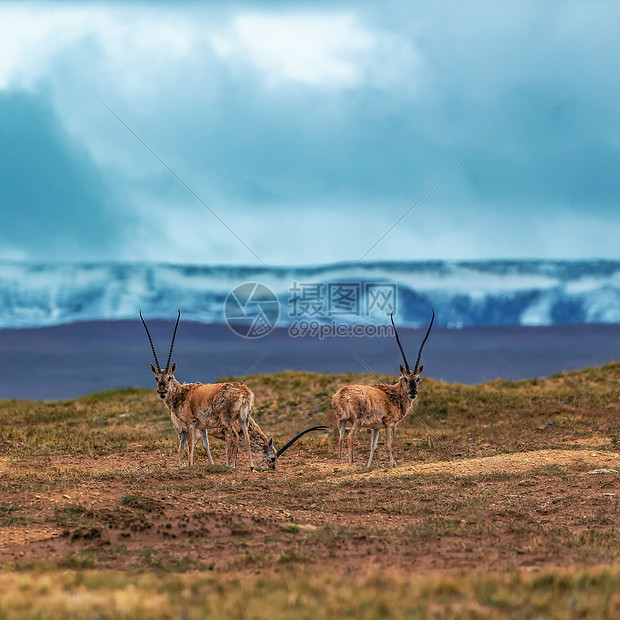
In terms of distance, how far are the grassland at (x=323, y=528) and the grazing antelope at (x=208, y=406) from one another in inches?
51.8

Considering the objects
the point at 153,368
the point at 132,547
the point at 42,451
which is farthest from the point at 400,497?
the point at 42,451

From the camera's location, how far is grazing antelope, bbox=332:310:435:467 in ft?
74.8

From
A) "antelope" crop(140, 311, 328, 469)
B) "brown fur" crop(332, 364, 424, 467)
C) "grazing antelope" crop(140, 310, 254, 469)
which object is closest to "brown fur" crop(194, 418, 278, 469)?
"antelope" crop(140, 311, 328, 469)

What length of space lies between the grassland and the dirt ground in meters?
0.06

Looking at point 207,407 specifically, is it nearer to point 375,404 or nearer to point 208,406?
point 208,406

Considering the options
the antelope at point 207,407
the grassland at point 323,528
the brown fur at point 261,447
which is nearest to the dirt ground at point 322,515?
the grassland at point 323,528

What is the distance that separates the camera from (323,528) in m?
14.0

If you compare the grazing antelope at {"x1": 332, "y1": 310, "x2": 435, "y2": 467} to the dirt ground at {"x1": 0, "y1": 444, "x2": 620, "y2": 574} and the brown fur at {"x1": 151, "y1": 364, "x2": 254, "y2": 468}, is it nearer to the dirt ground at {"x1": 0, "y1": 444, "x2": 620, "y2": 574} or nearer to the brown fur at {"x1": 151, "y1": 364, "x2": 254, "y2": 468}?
the dirt ground at {"x1": 0, "y1": 444, "x2": 620, "y2": 574}

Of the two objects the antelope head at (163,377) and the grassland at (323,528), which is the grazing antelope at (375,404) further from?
the antelope head at (163,377)

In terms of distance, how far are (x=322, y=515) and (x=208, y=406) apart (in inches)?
272

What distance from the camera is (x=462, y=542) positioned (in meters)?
12.8

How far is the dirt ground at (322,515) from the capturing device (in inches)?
456

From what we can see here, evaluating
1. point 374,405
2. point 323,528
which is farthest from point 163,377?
point 323,528

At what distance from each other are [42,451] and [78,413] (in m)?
15.5
